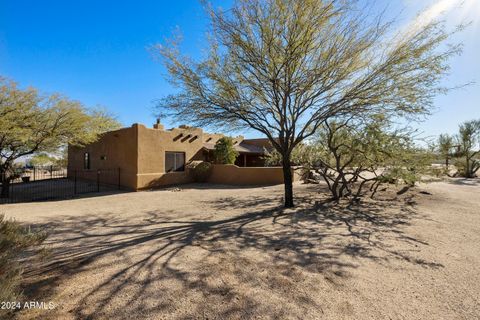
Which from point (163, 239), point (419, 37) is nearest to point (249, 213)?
point (163, 239)

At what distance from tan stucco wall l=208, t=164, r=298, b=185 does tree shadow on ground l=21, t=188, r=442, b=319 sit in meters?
8.45

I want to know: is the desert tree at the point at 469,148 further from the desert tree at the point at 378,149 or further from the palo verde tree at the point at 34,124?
the palo verde tree at the point at 34,124

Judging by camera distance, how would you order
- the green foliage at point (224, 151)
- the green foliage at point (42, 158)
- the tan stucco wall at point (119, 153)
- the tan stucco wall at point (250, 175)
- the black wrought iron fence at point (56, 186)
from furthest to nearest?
1. the green foliage at point (224, 151)
2. the green foliage at point (42, 158)
3. the tan stucco wall at point (250, 175)
4. the tan stucco wall at point (119, 153)
5. the black wrought iron fence at point (56, 186)

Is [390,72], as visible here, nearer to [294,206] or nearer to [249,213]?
[294,206]

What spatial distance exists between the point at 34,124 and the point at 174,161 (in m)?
7.65

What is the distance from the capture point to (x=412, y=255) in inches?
164

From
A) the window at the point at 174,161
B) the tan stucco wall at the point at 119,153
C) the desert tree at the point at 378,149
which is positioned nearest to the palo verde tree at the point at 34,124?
the tan stucco wall at the point at 119,153

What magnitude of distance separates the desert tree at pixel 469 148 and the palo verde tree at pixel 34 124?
3256 centimetres

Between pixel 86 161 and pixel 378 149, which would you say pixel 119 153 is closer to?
pixel 86 161

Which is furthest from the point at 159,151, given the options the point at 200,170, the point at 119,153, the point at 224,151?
the point at 224,151

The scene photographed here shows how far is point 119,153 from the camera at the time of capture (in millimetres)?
14562

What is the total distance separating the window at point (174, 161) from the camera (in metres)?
15.3

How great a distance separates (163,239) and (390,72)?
8.10 meters

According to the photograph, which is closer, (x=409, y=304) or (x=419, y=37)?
(x=409, y=304)
